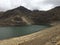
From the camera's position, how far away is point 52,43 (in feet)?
62.1

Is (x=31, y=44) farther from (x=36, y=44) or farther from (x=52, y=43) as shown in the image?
(x=52, y=43)

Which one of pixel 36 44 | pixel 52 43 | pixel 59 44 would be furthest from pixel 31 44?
pixel 59 44

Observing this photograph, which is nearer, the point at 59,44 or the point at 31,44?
the point at 59,44

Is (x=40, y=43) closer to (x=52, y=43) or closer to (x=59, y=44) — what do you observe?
(x=52, y=43)

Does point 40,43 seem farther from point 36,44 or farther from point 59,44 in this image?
point 59,44

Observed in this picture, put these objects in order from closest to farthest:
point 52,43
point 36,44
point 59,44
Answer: point 59,44
point 52,43
point 36,44

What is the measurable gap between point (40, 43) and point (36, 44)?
1.62 ft

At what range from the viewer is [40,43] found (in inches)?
837

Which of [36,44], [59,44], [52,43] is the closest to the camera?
[59,44]

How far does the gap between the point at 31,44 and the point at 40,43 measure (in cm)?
104

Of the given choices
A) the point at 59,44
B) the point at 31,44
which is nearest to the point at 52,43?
the point at 59,44

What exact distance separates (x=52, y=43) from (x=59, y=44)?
1994 mm

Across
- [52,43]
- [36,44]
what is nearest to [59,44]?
[52,43]

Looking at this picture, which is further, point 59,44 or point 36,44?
point 36,44
